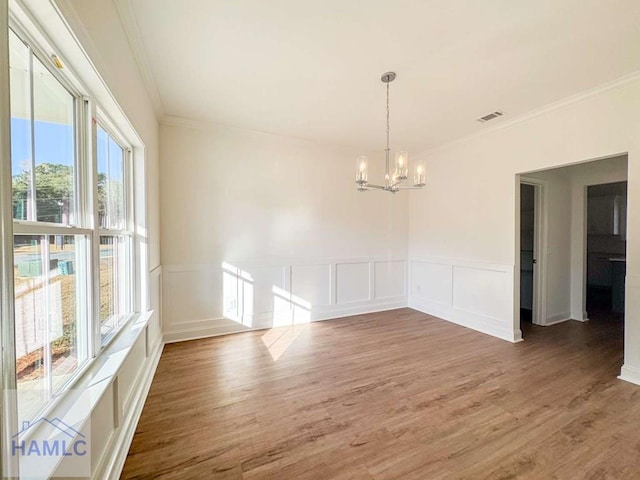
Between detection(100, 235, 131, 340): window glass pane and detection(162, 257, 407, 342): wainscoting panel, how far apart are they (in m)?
1.08

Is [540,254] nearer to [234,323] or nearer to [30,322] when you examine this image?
[234,323]

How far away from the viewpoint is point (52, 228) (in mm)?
1137

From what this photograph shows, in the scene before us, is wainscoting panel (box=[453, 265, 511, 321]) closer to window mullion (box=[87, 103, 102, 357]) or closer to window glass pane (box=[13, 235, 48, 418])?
window mullion (box=[87, 103, 102, 357])

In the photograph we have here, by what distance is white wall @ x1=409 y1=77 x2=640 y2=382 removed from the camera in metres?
2.53

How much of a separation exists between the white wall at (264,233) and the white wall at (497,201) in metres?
0.73

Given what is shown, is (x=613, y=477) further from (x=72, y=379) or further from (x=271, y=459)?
(x=72, y=379)

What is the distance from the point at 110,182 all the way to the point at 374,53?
2286 millimetres

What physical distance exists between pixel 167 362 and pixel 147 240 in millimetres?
1320

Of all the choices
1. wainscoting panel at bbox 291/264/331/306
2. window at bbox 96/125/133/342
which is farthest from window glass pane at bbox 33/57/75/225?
wainscoting panel at bbox 291/264/331/306

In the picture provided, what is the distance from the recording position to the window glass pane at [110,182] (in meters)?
1.82

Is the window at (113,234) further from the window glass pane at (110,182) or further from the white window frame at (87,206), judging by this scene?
the white window frame at (87,206)

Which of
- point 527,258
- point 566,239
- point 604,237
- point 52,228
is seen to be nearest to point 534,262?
point 566,239

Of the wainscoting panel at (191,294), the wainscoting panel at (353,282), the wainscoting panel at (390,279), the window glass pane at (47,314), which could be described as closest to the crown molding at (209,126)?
the wainscoting panel at (191,294)

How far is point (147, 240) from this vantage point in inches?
102
